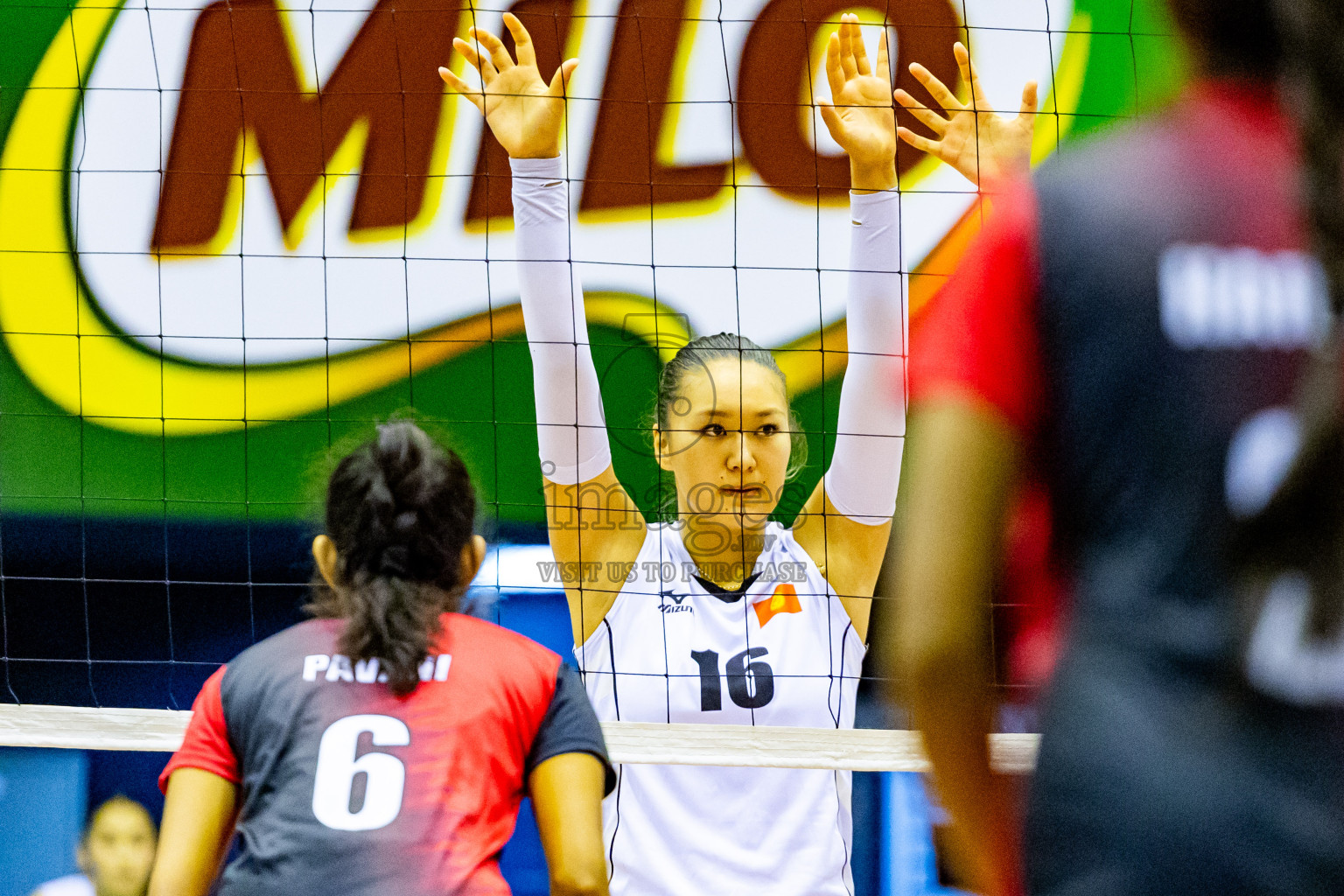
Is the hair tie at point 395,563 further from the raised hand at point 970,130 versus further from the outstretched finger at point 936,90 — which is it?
the outstretched finger at point 936,90

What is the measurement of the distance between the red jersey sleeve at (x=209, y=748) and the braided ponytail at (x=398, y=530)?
0.62 ft

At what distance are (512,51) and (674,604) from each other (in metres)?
1.93

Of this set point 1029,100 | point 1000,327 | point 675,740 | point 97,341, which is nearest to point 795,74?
point 1029,100

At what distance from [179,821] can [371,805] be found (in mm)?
270

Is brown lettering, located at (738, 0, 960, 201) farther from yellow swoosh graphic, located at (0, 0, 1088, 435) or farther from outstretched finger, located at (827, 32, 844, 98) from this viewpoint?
outstretched finger, located at (827, 32, 844, 98)

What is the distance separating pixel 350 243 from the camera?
11.9 ft

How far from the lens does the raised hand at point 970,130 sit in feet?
8.28

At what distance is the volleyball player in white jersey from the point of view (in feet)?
7.81

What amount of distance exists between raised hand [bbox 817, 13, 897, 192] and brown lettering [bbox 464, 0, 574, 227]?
1277mm

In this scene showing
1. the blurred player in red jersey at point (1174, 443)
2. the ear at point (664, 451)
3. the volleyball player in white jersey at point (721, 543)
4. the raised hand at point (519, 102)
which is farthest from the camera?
the ear at point (664, 451)

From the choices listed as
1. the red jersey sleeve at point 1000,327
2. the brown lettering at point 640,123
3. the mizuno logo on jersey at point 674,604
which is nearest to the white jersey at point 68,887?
the mizuno logo on jersey at point 674,604

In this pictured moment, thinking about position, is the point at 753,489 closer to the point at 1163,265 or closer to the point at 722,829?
the point at 722,829

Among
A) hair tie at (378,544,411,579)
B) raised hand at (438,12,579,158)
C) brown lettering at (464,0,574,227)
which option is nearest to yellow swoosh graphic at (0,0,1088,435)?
brown lettering at (464,0,574,227)

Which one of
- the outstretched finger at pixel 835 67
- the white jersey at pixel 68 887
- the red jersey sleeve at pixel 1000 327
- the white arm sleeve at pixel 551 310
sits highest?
the outstretched finger at pixel 835 67
